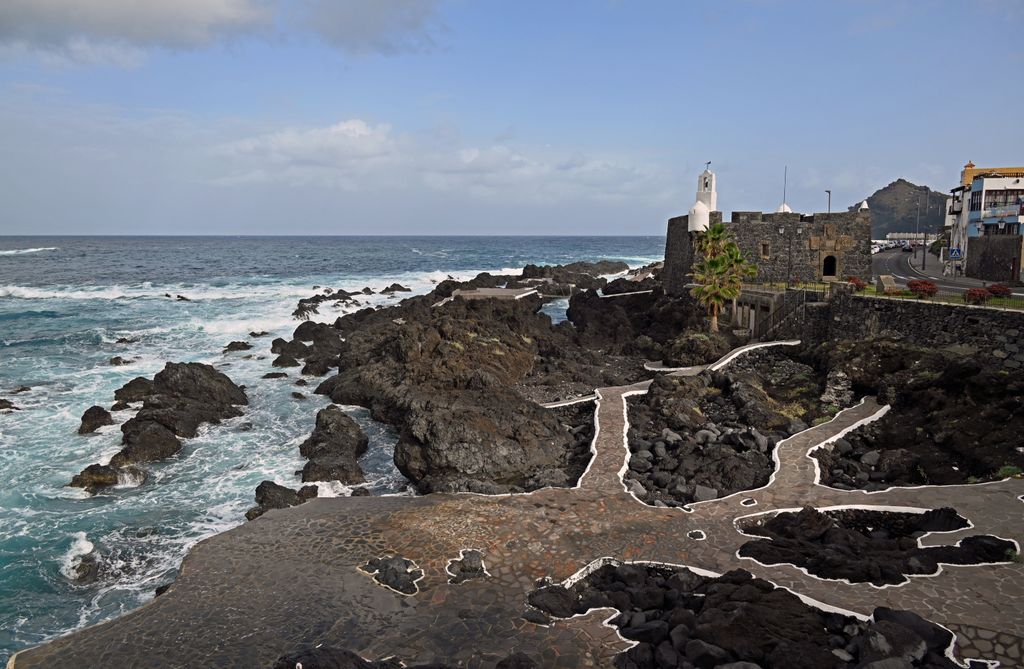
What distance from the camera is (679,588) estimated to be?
36.4ft

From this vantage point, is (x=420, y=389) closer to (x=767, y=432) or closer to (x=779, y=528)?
(x=767, y=432)

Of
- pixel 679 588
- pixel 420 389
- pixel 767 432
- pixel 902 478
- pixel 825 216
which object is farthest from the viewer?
pixel 825 216

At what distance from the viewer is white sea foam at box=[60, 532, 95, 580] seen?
47.8ft

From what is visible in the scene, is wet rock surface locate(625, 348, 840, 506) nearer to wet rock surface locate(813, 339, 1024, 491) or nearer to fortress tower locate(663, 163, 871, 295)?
wet rock surface locate(813, 339, 1024, 491)

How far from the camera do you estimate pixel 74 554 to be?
15133 millimetres

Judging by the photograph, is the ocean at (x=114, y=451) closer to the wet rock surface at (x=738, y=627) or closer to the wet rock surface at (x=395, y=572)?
the wet rock surface at (x=395, y=572)

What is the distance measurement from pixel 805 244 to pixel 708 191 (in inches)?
270

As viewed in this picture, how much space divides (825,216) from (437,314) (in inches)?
921

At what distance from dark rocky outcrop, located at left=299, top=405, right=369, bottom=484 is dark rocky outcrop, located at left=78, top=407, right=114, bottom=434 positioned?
8352 millimetres

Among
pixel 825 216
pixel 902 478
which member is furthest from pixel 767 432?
pixel 825 216

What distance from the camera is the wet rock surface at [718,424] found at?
53.4ft

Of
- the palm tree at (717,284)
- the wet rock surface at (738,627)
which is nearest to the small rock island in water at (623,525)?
the wet rock surface at (738,627)

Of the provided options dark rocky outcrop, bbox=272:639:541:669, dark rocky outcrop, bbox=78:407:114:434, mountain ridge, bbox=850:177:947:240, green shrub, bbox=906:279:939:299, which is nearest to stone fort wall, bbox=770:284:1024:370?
green shrub, bbox=906:279:939:299

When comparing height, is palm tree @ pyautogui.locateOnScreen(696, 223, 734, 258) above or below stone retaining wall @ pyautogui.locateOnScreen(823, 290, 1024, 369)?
above
